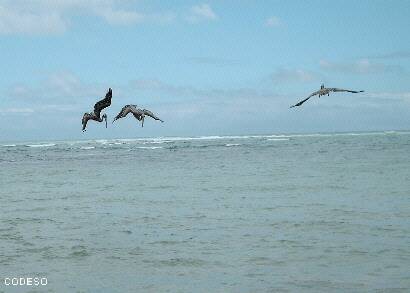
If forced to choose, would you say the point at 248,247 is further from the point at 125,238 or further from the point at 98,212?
the point at 98,212

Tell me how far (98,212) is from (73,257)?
24.1ft

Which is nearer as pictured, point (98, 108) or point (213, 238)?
point (98, 108)

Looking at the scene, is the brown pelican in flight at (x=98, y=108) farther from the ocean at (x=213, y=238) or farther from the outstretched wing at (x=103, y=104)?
the ocean at (x=213, y=238)

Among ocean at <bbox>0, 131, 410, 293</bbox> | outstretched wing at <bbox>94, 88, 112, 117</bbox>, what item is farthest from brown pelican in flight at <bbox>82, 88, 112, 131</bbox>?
ocean at <bbox>0, 131, 410, 293</bbox>

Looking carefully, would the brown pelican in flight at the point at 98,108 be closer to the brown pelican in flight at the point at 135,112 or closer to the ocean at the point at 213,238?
the brown pelican in flight at the point at 135,112

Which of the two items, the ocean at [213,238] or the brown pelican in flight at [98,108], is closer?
the brown pelican in flight at [98,108]

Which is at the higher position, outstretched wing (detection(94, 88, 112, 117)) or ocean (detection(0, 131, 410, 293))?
outstretched wing (detection(94, 88, 112, 117))

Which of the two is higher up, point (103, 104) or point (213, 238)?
point (103, 104)

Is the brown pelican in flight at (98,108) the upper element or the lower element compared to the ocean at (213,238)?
upper

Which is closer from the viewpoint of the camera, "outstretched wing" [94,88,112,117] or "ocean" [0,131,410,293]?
"outstretched wing" [94,88,112,117]

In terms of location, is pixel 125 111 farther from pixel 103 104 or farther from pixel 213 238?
pixel 213 238

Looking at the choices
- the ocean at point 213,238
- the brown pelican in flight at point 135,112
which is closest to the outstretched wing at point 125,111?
the brown pelican in flight at point 135,112

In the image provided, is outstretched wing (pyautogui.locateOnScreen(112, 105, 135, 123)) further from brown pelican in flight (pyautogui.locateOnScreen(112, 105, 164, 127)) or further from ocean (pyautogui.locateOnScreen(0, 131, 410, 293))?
ocean (pyautogui.locateOnScreen(0, 131, 410, 293))

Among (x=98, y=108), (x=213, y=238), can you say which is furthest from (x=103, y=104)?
(x=213, y=238)
